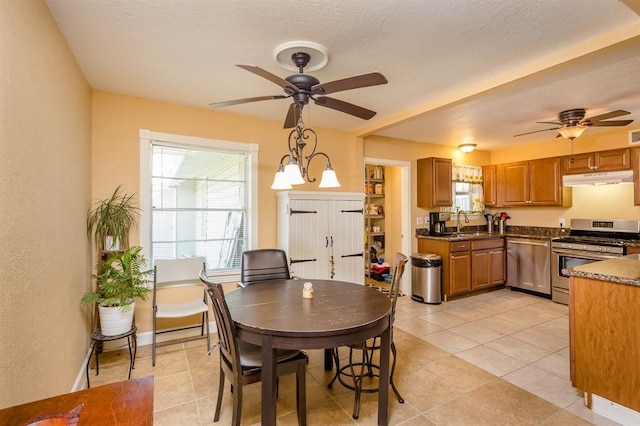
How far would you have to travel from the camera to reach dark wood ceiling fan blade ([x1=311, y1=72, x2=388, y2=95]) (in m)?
1.79

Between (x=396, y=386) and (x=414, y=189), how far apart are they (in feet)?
11.3

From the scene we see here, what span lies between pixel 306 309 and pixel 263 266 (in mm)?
1192

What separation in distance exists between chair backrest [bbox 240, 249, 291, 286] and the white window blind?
76 centimetres

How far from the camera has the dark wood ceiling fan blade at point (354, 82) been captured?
179cm

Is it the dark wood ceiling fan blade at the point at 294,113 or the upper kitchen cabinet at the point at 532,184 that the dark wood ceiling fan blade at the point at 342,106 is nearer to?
the dark wood ceiling fan blade at the point at 294,113

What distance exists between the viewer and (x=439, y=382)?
2514mm

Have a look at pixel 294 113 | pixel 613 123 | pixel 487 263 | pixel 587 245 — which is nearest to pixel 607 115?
pixel 613 123

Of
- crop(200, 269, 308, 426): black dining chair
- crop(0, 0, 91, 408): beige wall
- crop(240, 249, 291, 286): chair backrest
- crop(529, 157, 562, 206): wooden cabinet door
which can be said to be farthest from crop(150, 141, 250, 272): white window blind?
crop(529, 157, 562, 206): wooden cabinet door

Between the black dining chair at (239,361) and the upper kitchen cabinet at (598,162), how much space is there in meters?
5.00

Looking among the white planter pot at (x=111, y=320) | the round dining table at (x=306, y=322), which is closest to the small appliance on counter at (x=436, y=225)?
the round dining table at (x=306, y=322)

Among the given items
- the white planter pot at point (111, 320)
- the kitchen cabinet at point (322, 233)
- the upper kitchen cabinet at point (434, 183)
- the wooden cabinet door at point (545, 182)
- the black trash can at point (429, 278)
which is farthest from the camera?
the upper kitchen cabinet at point (434, 183)

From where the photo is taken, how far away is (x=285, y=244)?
3660mm

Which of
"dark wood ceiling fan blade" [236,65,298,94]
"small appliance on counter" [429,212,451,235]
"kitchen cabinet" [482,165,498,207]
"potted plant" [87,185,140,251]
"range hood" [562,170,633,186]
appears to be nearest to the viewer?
"dark wood ceiling fan blade" [236,65,298,94]

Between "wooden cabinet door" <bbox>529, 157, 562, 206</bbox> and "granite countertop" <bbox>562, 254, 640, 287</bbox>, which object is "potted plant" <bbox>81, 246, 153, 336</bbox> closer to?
"granite countertop" <bbox>562, 254, 640, 287</bbox>
